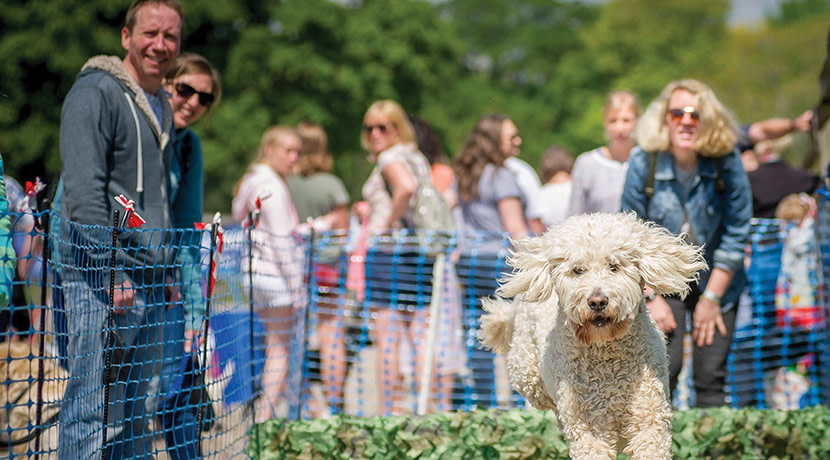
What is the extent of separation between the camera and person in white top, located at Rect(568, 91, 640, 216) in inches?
240

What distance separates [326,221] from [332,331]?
3.99ft

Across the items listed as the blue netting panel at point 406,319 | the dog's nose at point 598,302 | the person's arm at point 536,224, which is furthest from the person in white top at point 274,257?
the dog's nose at point 598,302

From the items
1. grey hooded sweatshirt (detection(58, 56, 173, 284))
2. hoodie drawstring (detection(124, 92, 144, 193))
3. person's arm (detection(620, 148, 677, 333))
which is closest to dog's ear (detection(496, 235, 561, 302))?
person's arm (detection(620, 148, 677, 333))

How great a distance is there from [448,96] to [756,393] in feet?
105

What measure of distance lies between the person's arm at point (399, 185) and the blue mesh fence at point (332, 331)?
0.27m

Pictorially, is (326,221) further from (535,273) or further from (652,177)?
(535,273)

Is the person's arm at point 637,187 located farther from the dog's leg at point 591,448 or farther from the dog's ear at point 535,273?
the dog's leg at point 591,448

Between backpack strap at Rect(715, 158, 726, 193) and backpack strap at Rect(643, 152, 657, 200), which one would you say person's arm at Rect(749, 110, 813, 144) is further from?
backpack strap at Rect(643, 152, 657, 200)

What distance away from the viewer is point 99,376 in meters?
3.68

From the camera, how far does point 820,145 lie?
22.8 ft

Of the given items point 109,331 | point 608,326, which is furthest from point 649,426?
point 109,331

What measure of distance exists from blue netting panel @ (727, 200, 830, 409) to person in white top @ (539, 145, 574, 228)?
163 cm

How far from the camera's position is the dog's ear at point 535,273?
11.7 feet

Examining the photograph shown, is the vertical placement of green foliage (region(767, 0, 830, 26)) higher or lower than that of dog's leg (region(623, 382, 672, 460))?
higher
